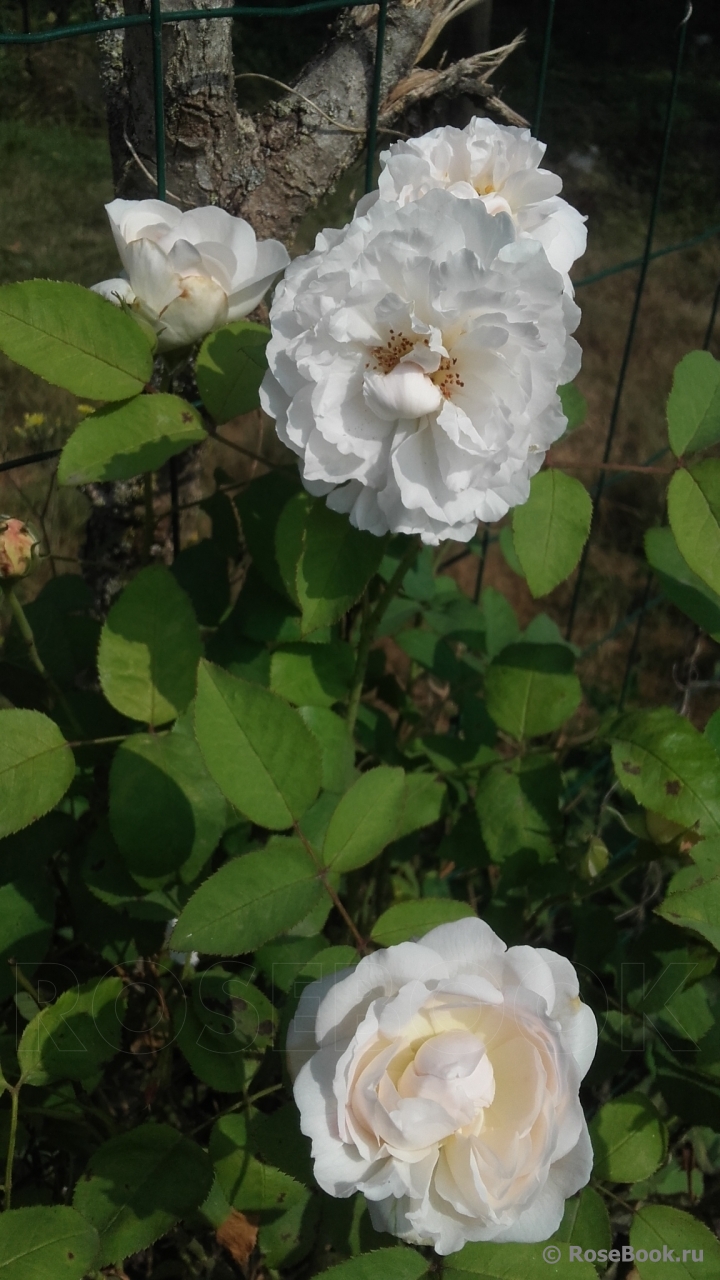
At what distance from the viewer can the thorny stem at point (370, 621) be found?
75 centimetres

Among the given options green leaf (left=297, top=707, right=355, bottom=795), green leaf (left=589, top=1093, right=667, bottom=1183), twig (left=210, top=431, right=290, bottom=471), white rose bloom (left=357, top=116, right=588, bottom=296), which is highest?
white rose bloom (left=357, top=116, right=588, bottom=296)

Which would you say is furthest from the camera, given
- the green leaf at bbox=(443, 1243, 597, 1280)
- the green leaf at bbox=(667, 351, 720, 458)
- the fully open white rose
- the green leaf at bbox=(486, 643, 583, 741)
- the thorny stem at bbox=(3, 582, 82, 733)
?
the green leaf at bbox=(486, 643, 583, 741)

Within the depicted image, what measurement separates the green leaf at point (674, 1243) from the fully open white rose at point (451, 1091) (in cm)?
24

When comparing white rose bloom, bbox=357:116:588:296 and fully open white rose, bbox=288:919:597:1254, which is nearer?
fully open white rose, bbox=288:919:597:1254

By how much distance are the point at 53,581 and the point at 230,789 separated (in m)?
0.40

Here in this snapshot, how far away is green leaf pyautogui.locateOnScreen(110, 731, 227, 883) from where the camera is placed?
0.71 meters

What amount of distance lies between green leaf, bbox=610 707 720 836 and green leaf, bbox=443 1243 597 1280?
0.31 meters

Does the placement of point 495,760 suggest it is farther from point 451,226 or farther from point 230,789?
point 451,226

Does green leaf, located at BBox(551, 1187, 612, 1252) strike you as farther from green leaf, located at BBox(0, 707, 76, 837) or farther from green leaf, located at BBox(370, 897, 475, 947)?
green leaf, located at BBox(0, 707, 76, 837)

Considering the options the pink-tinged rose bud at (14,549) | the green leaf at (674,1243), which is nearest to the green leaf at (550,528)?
the pink-tinged rose bud at (14,549)

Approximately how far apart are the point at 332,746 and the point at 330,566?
24 cm

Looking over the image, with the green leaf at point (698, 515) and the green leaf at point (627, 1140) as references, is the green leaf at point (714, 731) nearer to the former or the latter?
the green leaf at point (698, 515)

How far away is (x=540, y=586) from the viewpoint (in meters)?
0.72

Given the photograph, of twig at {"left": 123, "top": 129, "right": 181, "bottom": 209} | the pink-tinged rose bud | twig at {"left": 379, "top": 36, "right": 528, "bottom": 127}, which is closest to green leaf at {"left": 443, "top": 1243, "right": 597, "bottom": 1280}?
the pink-tinged rose bud
